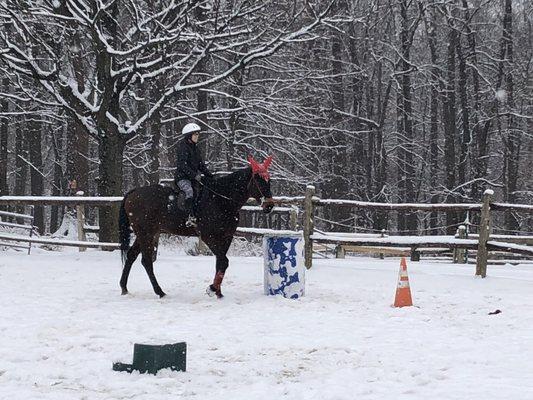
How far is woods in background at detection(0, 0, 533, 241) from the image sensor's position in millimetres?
14953

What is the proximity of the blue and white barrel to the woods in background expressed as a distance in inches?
250

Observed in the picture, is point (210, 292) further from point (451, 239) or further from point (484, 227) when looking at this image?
point (484, 227)

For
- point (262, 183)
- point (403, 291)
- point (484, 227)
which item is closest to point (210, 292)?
point (262, 183)

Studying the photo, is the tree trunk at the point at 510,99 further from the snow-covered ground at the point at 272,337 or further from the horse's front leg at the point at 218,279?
the horse's front leg at the point at 218,279

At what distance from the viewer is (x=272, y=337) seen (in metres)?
6.61

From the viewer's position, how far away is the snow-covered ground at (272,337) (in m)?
4.77

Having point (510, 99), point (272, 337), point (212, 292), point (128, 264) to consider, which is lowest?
point (272, 337)

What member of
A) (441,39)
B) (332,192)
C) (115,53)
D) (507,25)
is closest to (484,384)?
(115,53)

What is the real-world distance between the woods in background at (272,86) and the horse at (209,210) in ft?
18.0

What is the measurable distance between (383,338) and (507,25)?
2261cm

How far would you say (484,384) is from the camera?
4.77 m

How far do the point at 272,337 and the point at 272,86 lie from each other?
14.0 m

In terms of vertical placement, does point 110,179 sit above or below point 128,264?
above

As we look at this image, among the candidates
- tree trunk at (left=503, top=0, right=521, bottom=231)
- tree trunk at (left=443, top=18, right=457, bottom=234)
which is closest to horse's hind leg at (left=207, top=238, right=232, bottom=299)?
tree trunk at (left=443, top=18, right=457, bottom=234)
